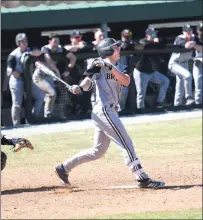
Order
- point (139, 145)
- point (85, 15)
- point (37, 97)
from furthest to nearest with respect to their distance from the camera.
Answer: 1. point (85, 15)
2. point (37, 97)
3. point (139, 145)

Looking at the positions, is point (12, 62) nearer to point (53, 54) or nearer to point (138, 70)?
point (53, 54)

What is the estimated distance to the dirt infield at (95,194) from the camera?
9.21 meters

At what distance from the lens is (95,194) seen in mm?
10133

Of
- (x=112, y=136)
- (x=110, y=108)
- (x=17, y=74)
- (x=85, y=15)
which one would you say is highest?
(x=85, y=15)

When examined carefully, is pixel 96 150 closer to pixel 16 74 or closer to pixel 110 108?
pixel 110 108

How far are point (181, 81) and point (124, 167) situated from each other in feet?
21.8

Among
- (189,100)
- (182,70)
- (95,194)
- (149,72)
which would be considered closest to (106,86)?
(95,194)

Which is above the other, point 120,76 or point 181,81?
point 120,76

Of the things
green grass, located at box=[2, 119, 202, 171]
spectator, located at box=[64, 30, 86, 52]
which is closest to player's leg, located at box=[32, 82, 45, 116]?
spectator, located at box=[64, 30, 86, 52]

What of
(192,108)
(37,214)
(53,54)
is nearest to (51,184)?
(37,214)

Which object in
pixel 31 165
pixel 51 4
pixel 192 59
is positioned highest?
pixel 51 4

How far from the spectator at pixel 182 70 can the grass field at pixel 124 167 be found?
1.60 m

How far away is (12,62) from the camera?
16.7 m

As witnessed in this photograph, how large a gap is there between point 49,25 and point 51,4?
56 cm
